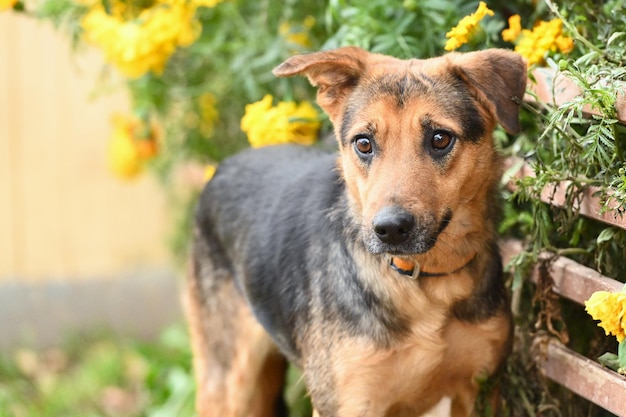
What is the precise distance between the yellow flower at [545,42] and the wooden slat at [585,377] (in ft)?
3.67

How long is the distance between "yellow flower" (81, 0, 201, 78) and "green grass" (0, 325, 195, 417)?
1800 millimetres

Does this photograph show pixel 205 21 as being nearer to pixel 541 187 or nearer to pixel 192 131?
pixel 192 131

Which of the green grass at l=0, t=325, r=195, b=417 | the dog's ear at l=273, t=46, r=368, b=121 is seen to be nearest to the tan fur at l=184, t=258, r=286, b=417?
the green grass at l=0, t=325, r=195, b=417

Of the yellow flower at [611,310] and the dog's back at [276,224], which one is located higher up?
the yellow flower at [611,310]

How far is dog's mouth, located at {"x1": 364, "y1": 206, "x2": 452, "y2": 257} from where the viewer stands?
3104 mm

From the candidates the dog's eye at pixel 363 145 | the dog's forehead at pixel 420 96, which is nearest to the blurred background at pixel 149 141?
the dog's forehead at pixel 420 96

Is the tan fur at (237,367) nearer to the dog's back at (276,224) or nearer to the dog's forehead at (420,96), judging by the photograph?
the dog's back at (276,224)

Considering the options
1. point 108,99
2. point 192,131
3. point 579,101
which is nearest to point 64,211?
point 108,99

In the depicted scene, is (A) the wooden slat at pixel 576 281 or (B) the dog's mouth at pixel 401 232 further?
(A) the wooden slat at pixel 576 281

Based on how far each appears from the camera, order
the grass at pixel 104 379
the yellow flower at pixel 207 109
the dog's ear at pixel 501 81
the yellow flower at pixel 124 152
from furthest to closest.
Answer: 1. the yellow flower at pixel 124 152
2. the yellow flower at pixel 207 109
3. the grass at pixel 104 379
4. the dog's ear at pixel 501 81

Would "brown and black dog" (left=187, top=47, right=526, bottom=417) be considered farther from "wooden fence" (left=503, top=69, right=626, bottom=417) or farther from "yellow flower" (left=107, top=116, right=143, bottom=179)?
"yellow flower" (left=107, top=116, right=143, bottom=179)

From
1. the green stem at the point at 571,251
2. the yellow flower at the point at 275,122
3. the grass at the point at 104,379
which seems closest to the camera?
the green stem at the point at 571,251

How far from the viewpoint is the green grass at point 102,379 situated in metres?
5.70

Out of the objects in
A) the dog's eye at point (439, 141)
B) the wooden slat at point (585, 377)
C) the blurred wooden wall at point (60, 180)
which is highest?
the dog's eye at point (439, 141)
